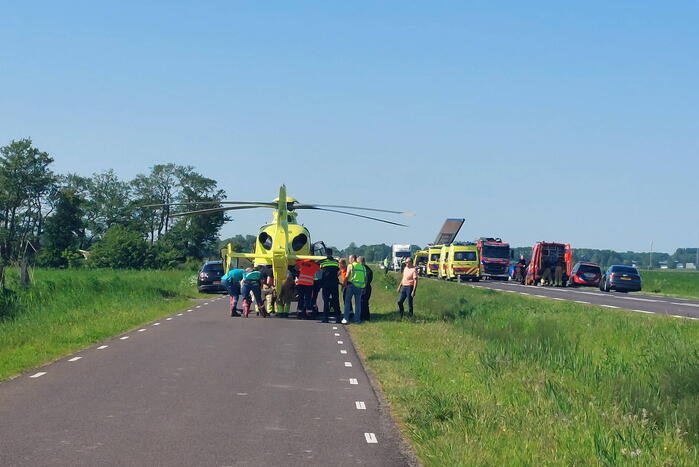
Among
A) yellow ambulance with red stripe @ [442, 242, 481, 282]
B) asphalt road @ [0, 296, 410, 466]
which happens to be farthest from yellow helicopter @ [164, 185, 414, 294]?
yellow ambulance with red stripe @ [442, 242, 481, 282]

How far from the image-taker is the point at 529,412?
11242 millimetres

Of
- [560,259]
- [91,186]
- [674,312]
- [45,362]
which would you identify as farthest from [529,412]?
[91,186]

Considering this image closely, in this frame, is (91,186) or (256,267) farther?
(91,186)

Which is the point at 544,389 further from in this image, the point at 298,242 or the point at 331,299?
the point at 298,242

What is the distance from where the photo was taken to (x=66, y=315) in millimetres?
25844

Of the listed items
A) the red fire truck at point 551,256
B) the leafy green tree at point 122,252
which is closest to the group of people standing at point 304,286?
the red fire truck at point 551,256

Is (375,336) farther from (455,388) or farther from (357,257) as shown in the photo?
(455,388)

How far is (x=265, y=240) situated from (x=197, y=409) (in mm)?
18642

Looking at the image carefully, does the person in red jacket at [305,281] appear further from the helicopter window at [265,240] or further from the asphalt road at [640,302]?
the asphalt road at [640,302]

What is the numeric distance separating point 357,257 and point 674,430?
706 inches

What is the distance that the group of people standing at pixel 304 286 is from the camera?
27.7m

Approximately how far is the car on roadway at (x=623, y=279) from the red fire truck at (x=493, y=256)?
19.1m

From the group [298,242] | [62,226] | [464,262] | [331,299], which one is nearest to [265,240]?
[298,242]

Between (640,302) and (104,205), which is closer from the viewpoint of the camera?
(640,302)
